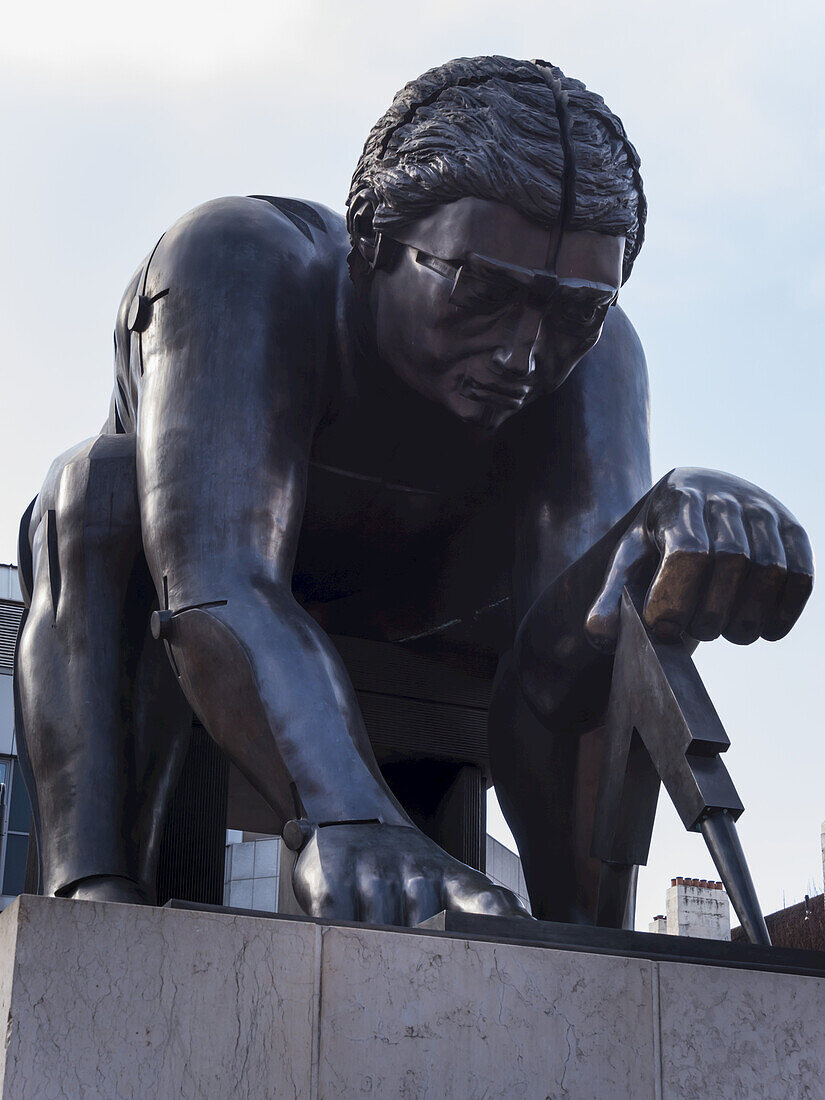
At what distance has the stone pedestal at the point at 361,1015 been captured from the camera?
7.91 feet

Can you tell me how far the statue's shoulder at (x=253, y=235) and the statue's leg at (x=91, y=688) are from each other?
0.54 meters

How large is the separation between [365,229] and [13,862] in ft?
57.7

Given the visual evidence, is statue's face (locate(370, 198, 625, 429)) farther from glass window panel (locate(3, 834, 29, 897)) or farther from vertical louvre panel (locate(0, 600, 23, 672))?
glass window panel (locate(3, 834, 29, 897))

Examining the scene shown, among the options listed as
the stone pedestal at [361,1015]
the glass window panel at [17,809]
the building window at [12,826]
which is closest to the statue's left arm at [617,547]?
the stone pedestal at [361,1015]

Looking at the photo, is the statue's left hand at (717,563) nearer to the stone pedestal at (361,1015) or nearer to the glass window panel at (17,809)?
the stone pedestal at (361,1015)

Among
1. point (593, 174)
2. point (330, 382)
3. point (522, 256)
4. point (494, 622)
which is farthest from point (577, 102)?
point (494, 622)

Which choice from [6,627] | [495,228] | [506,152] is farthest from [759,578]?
[6,627]

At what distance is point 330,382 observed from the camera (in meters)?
4.13

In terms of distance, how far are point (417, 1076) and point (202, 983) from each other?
0.37 meters

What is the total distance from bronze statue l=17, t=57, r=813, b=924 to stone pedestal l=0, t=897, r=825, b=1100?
1.38ft

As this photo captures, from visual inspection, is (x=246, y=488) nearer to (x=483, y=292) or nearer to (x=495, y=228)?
(x=483, y=292)

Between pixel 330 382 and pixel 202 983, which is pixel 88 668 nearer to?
pixel 330 382

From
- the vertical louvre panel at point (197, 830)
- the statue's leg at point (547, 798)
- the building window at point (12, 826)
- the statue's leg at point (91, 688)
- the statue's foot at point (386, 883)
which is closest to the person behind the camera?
the statue's foot at point (386, 883)

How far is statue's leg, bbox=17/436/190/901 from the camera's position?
3770 millimetres
